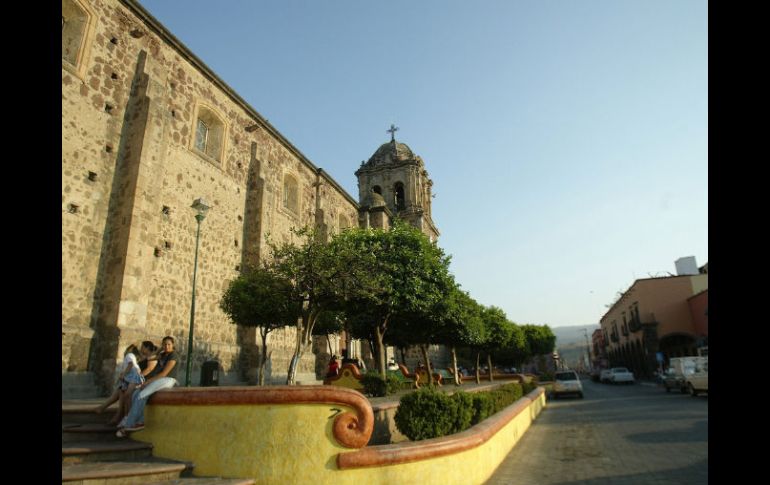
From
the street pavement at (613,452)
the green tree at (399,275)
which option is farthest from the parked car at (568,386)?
the green tree at (399,275)

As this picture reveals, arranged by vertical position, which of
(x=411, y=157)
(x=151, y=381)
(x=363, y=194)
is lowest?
(x=151, y=381)

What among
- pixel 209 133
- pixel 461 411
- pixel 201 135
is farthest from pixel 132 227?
pixel 461 411

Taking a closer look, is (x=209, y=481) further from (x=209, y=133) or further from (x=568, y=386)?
(x=568, y=386)

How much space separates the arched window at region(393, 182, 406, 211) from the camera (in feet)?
135

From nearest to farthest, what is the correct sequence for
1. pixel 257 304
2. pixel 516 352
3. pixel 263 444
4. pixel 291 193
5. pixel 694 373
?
pixel 263 444, pixel 257 304, pixel 694 373, pixel 291 193, pixel 516 352

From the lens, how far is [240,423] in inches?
208

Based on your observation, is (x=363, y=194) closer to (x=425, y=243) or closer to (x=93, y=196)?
(x=425, y=243)

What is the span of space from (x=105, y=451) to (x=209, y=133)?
50.1 ft

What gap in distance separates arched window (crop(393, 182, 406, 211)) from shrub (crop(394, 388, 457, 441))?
33708mm

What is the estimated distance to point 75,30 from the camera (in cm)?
1249

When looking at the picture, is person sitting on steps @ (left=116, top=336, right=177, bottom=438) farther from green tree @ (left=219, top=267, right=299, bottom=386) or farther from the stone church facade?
green tree @ (left=219, top=267, right=299, bottom=386)

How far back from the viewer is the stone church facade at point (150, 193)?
38.4 feet
